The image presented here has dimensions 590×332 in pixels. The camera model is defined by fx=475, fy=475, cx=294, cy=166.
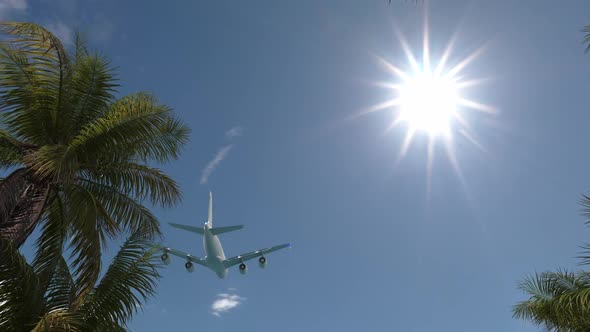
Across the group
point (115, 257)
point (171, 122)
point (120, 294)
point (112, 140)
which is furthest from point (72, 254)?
point (171, 122)

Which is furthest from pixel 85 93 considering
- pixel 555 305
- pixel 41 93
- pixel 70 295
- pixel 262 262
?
pixel 262 262

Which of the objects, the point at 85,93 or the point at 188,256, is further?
the point at 188,256

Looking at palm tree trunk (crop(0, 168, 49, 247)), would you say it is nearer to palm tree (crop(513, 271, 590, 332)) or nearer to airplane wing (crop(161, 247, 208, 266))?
palm tree (crop(513, 271, 590, 332))

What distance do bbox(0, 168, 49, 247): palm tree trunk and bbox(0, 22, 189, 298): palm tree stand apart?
2 cm

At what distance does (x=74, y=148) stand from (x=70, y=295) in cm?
347

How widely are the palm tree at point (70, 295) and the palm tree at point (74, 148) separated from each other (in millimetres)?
262

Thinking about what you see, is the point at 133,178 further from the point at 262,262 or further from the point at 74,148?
the point at 262,262

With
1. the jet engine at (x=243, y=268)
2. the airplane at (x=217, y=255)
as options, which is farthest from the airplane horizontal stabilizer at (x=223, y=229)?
the jet engine at (x=243, y=268)

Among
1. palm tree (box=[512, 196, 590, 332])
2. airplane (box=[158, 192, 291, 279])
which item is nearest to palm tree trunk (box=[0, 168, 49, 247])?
palm tree (box=[512, 196, 590, 332])

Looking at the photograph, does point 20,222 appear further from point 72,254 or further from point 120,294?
point 120,294

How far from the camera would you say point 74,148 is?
455 inches

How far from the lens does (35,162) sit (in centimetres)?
1046

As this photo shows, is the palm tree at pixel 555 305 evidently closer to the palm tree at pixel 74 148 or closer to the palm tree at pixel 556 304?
the palm tree at pixel 556 304

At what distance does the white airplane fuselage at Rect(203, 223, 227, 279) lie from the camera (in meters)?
62.9
